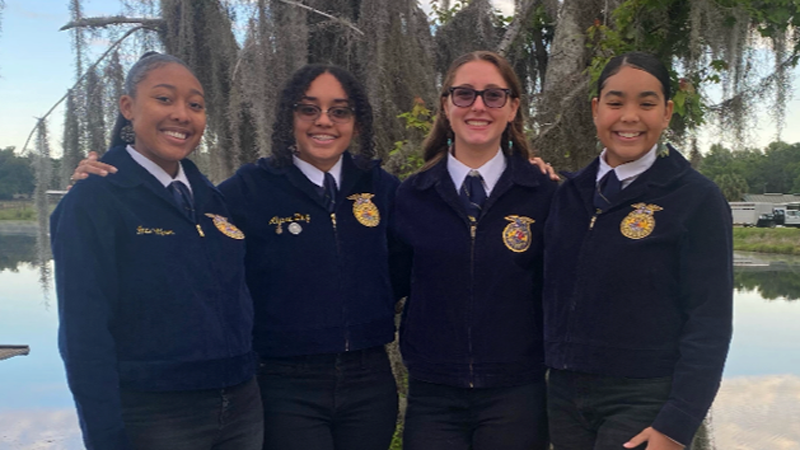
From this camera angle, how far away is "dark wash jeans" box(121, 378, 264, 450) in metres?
1.65

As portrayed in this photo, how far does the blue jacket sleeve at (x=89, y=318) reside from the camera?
5.03 ft

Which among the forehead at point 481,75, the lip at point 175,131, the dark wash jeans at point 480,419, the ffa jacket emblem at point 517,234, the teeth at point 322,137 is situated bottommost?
the dark wash jeans at point 480,419

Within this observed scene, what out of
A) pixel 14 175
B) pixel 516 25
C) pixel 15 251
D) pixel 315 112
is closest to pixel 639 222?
pixel 315 112

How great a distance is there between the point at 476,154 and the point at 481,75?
0.26m

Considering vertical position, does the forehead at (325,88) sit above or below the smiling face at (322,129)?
above

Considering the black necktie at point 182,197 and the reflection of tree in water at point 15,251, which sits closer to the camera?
the black necktie at point 182,197

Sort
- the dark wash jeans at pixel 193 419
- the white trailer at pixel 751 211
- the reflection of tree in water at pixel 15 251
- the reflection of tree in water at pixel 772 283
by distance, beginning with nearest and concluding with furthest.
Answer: the dark wash jeans at pixel 193 419, the reflection of tree in water at pixel 15 251, the reflection of tree in water at pixel 772 283, the white trailer at pixel 751 211

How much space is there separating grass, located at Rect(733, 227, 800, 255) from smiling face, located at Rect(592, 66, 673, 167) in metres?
11.0

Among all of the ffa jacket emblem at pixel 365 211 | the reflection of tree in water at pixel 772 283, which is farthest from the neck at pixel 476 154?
the reflection of tree in water at pixel 772 283

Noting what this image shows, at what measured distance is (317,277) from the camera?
2.05 meters

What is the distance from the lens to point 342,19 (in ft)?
12.7

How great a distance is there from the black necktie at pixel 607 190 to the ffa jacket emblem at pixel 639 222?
3.0 inches

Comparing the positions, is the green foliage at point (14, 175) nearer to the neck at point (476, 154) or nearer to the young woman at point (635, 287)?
the neck at point (476, 154)

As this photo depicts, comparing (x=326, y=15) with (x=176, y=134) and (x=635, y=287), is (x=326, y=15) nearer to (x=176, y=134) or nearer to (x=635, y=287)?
(x=176, y=134)
